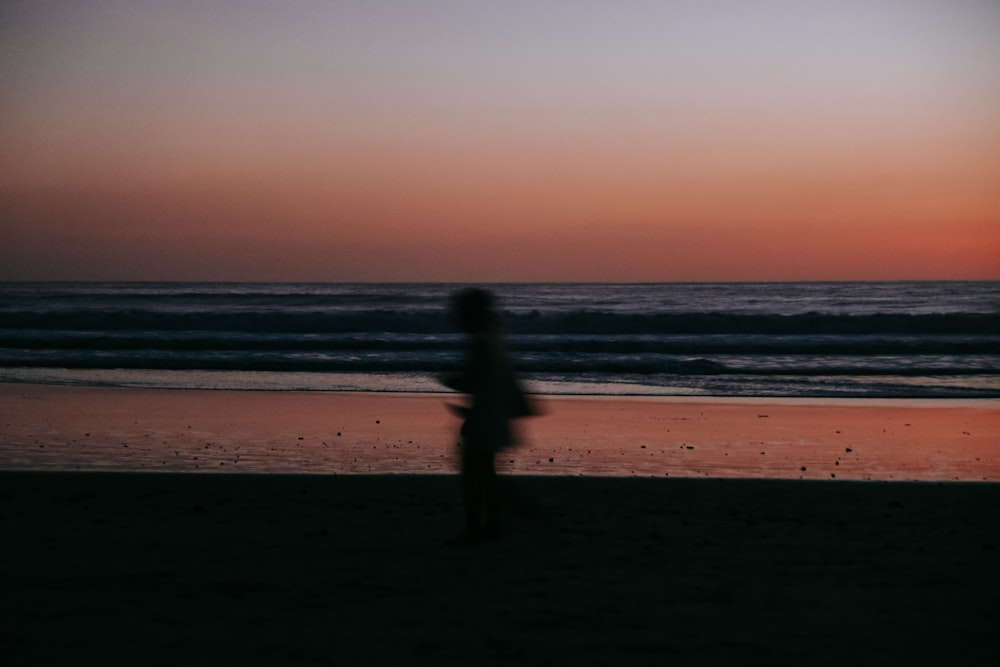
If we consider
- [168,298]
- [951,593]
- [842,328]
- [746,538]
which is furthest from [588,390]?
[168,298]

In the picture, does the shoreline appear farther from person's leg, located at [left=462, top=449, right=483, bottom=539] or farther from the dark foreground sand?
the dark foreground sand

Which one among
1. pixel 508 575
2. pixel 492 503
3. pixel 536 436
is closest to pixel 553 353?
pixel 536 436

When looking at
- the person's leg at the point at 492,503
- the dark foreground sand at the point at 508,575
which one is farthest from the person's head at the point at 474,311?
the dark foreground sand at the point at 508,575

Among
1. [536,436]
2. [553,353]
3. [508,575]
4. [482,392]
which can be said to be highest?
[553,353]

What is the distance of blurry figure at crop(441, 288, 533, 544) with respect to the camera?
6523 mm

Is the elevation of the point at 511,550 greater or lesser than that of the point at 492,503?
lesser

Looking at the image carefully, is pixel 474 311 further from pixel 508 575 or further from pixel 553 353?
pixel 553 353

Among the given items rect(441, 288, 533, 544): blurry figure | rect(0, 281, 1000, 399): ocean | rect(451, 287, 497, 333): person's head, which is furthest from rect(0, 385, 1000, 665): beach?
rect(0, 281, 1000, 399): ocean

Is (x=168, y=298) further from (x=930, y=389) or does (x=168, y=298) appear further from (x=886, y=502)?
(x=886, y=502)

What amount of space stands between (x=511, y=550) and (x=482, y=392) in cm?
Answer: 103

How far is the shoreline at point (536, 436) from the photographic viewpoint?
10.3m

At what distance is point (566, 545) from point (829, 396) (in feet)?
40.3

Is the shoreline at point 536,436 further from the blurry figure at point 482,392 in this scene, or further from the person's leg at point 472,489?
the person's leg at point 472,489

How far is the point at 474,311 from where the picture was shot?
649cm
